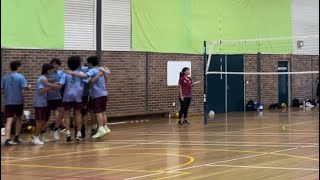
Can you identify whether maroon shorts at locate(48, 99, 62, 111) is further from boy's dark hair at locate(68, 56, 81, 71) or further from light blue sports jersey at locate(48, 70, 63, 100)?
boy's dark hair at locate(68, 56, 81, 71)

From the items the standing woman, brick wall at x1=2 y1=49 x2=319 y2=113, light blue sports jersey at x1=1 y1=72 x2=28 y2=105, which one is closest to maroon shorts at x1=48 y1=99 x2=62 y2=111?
light blue sports jersey at x1=1 y1=72 x2=28 y2=105

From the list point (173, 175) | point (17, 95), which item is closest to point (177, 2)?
point (17, 95)

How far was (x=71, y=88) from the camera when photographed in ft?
35.9

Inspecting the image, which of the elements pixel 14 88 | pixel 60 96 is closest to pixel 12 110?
pixel 14 88

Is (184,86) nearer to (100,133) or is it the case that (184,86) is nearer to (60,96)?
(100,133)

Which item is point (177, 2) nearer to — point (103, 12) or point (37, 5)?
point (103, 12)

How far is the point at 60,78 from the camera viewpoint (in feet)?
36.3

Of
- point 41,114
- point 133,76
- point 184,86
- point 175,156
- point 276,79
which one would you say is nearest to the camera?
point 175,156

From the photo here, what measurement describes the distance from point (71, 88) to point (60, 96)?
1.95ft

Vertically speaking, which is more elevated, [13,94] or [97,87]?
[97,87]

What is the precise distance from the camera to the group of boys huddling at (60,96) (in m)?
10.6

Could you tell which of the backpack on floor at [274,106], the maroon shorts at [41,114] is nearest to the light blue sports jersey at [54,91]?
the maroon shorts at [41,114]

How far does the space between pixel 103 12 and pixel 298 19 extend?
36.7ft

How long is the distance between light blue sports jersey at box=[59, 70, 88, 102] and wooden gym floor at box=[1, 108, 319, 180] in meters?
0.95
